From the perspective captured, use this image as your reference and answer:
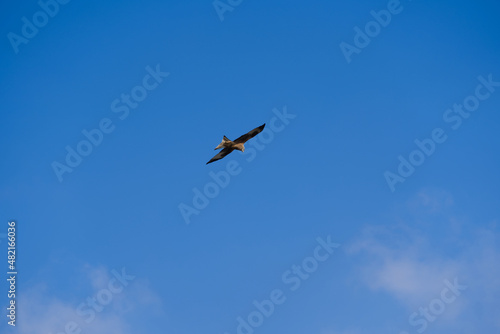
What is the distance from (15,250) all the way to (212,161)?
13017 millimetres

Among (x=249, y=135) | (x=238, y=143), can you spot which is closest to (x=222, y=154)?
(x=238, y=143)

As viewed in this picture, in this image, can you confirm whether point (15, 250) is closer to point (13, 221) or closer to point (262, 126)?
point (13, 221)

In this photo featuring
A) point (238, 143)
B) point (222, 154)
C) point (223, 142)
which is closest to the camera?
point (223, 142)

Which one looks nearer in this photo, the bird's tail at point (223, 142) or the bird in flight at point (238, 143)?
the bird's tail at point (223, 142)

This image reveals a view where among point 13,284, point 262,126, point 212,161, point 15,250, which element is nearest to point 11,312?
point 13,284

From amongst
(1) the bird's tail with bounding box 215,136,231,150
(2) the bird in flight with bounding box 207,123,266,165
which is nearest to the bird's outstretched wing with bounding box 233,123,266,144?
(2) the bird in flight with bounding box 207,123,266,165

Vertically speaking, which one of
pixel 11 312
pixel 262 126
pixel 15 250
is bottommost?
pixel 262 126

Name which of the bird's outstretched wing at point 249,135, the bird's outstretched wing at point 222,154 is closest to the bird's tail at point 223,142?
the bird's outstretched wing at point 249,135

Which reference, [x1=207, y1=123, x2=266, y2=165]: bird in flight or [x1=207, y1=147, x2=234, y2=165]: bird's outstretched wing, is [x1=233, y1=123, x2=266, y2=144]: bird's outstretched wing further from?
[x1=207, y1=147, x2=234, y2=165]: bird's outstretched wing

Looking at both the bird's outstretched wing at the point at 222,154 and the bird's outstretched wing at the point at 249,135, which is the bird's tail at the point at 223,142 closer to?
the bird's outstretched wing at the point at 249,135

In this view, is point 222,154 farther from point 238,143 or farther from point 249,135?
point 249,135

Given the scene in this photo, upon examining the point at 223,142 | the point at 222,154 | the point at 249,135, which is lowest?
the point at 249,135

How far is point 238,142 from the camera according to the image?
25.7 meters

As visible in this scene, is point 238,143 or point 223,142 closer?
point 223,142
